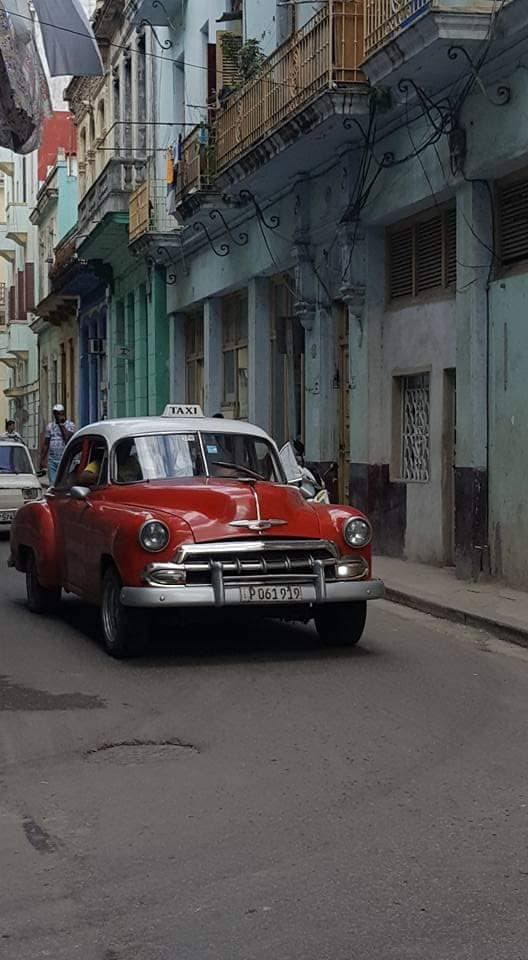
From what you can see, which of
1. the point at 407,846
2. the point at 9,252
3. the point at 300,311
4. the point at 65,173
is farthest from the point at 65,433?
the point at 9,252

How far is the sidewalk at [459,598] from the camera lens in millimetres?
10719

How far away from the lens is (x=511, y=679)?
8734 millimetres

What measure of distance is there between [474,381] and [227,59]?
8.49 meters

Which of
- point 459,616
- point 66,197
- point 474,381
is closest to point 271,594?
point 459,616

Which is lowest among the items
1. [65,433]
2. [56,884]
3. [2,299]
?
[56,884]

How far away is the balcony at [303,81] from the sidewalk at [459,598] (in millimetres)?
5071

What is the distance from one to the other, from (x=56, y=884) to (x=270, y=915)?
808mm

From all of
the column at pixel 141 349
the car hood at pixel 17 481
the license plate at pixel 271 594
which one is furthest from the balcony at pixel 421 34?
the column at pixel 141 349

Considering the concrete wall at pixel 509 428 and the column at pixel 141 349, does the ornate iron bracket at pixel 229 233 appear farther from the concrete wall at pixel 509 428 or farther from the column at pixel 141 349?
the concrete wall at pixel 509 428

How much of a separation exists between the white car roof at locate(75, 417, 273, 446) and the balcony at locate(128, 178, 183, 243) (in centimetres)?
1463

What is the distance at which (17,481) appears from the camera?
61.5ft

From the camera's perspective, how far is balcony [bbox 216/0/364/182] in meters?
14.6

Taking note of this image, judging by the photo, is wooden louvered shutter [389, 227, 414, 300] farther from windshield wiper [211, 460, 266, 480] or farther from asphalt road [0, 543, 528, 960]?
asphalt road [0, 543, 528, 960]

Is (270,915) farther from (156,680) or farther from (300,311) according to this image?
(300,311)
